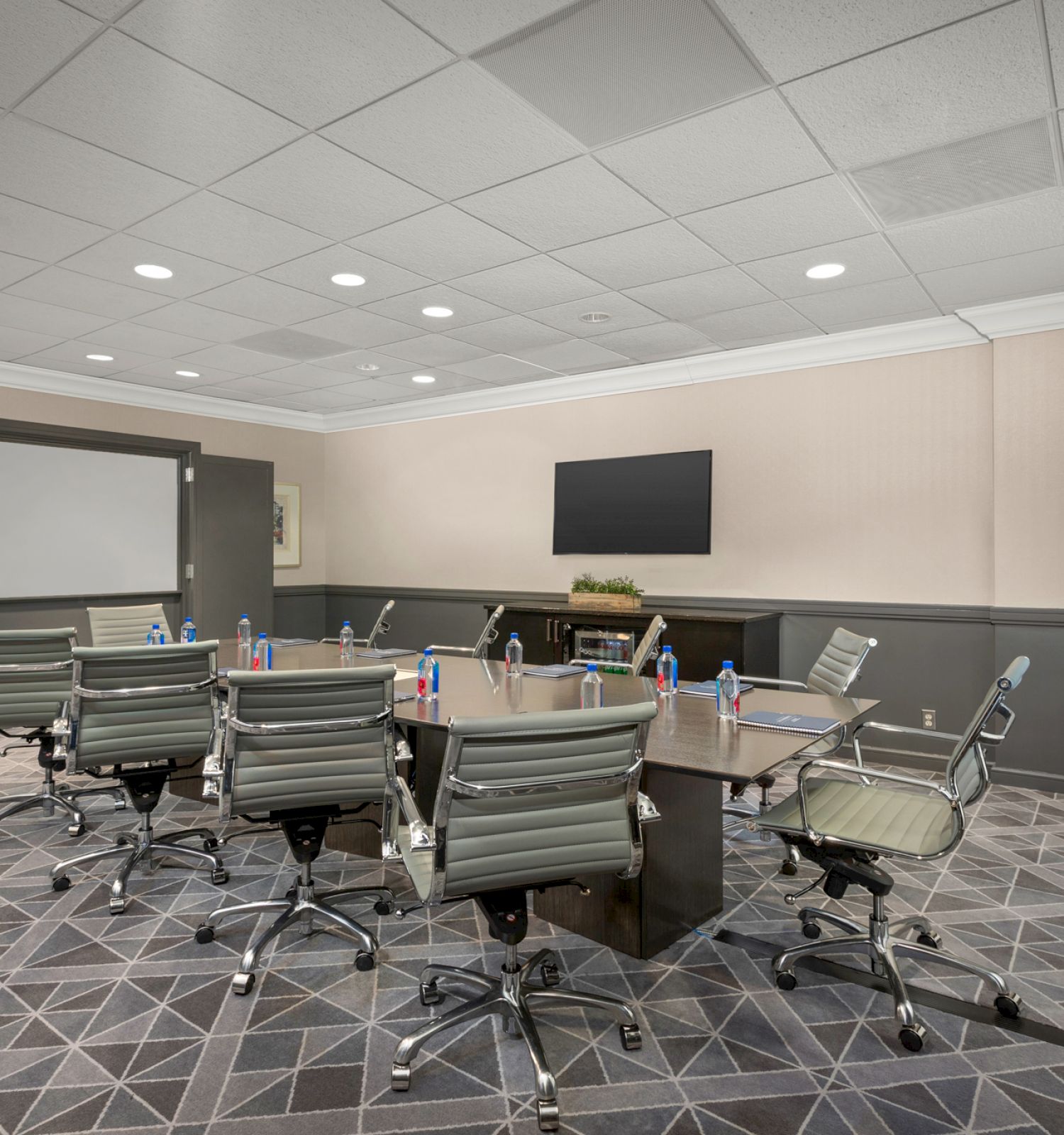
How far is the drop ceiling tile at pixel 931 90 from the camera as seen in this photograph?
7.64 ft

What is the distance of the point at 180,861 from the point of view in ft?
11.6

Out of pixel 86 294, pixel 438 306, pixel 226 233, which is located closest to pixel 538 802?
pixel 226 233

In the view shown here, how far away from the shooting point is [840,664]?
3.76 m

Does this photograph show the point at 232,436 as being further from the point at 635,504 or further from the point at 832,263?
the point at 832,263

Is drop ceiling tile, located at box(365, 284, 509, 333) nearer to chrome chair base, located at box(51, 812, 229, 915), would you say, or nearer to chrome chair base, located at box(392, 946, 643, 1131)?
chrome chair base, located at box(51, 812, 229, 915)

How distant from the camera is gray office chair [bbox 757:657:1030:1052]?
2.25 metres

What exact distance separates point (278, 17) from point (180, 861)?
3236 millimetres

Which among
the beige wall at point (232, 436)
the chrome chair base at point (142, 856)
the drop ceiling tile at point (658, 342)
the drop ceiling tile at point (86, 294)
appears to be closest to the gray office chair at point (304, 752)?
the chrome chair base at point (142, 856)

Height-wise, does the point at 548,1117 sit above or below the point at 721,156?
below

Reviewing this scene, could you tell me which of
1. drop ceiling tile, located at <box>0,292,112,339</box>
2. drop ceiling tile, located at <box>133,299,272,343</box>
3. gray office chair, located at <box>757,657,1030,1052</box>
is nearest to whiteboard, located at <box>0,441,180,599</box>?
drop ceiling tile, located at <box>0,292,112,339</box>

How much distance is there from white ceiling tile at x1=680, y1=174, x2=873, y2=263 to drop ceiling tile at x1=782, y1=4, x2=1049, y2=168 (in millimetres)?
314

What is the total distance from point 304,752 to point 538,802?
96 centimetres

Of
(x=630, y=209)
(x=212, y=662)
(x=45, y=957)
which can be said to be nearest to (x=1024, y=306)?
(x=630, y=209)

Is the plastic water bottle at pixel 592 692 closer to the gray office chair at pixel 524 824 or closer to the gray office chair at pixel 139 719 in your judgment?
the gray office chair at pixel 524 824
